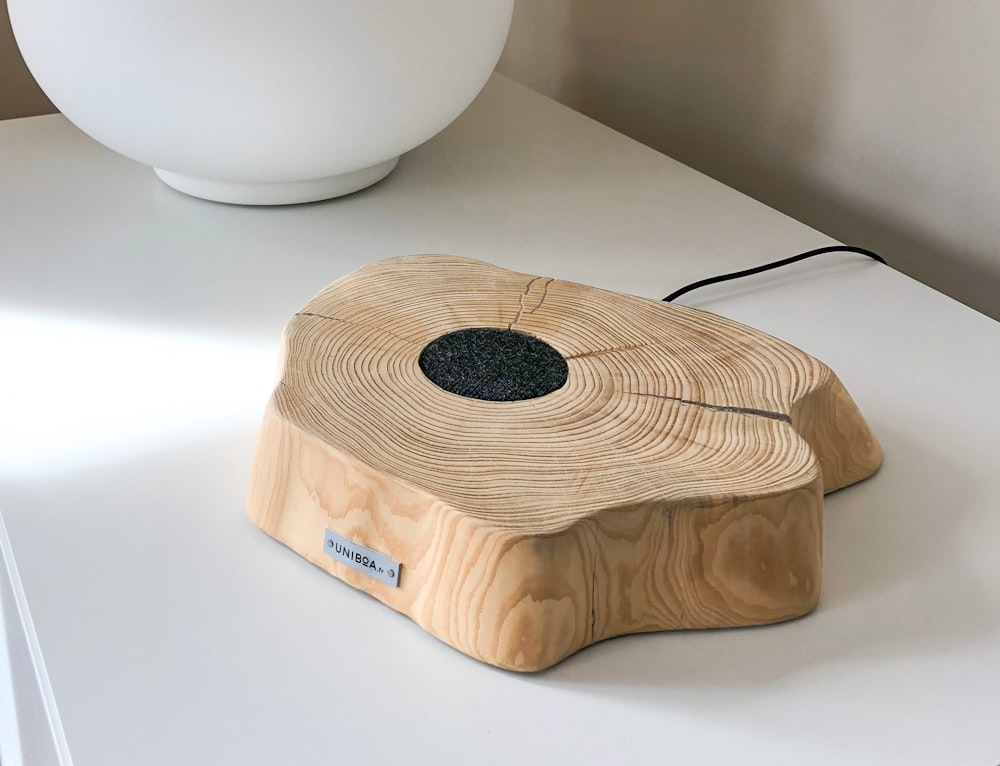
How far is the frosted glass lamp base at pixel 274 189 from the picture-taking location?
95 centimetres

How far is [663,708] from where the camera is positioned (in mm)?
481

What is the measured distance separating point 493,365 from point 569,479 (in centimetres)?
12

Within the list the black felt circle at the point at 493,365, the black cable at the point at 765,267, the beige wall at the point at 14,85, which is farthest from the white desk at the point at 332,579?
the beige wall at the point at 14,85

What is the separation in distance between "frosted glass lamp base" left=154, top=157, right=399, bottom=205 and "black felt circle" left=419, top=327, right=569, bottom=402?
36cm

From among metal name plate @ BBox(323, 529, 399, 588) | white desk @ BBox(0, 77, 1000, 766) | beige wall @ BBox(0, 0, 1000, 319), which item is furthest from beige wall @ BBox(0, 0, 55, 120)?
metal name plate @ BBox(323, 529, 399, 588)

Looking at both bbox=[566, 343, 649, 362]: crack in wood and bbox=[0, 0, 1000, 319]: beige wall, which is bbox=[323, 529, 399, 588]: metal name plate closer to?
bbox=[566, 343, 649, 362]: crack in wood

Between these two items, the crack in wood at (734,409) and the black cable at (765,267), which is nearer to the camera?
the crack in wood at (734,409)

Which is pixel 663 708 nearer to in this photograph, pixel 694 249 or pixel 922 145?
pixel 694 249

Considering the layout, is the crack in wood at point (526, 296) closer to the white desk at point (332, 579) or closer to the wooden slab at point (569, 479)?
the wooden slab at point (569, 479)

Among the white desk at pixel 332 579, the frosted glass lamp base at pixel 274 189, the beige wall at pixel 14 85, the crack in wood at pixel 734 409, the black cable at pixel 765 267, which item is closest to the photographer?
the white desk at pixel 332 579

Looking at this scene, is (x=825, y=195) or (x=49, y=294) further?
(x=825, y=195)

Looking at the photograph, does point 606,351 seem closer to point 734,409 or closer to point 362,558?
point 734,409

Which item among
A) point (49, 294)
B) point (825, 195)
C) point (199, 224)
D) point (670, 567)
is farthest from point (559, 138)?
point (670, 567)

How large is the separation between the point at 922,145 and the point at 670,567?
1.85 feet
